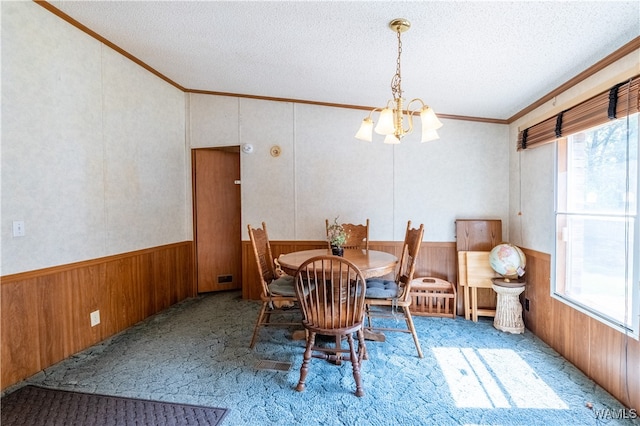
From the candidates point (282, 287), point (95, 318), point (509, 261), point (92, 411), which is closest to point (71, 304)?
point (95, 318)

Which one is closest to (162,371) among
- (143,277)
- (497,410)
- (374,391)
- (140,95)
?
(143,277)

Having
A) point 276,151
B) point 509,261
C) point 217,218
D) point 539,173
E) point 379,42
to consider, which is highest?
point 379,42

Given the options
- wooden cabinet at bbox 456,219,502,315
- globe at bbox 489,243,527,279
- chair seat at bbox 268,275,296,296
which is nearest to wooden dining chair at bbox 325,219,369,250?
chair seat at bbox 268,275,296,296

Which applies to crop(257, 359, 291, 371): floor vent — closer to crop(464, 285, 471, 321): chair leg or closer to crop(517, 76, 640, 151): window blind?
crop(464, 285, 471, 321): chair leg

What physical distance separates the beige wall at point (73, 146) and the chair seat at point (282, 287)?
1607 mm

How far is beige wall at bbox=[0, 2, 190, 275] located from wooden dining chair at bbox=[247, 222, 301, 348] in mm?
1352

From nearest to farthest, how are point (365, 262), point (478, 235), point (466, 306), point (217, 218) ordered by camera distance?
point (365, 262) < point (466, 306) < point (478, 235) < point (217, 218)

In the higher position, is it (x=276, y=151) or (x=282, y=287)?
(x=276, y=151)

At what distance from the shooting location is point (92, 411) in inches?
74.2

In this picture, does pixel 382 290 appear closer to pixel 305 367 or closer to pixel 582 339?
pixel 305 367

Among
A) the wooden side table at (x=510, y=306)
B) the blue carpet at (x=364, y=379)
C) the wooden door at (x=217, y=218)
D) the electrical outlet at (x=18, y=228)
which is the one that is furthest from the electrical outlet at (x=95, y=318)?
the wooden side table at (x=510, y=306)

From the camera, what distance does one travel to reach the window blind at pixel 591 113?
186 centimetres

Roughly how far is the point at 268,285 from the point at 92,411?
1410mm

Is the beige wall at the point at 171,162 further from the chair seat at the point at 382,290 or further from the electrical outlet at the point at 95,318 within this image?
the chair seat at the point at 382,290
